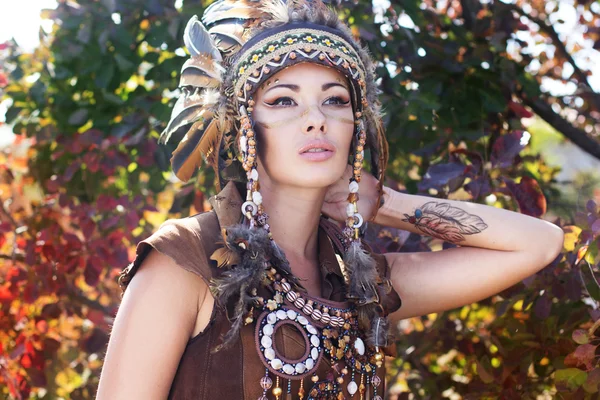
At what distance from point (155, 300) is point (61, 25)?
5.43ft

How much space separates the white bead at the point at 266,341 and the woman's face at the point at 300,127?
472 mm

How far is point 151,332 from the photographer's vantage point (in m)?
2.00

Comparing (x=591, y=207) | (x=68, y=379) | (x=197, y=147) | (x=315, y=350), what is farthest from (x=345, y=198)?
(x=68, y=379)

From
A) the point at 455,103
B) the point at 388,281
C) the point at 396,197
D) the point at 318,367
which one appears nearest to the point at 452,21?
the point at 455,103

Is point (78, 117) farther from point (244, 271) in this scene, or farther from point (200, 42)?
point (244, 271)

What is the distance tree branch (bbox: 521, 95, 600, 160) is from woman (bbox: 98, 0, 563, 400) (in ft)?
3.31

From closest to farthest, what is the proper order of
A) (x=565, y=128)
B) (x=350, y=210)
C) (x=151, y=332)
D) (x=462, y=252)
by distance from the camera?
1. (x=151, y=332)
2. (x=350, y=210)
3. (x=462, y=252)
4. (x=565, y=128)

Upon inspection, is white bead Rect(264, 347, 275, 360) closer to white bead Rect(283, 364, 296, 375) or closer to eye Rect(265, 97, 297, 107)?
white bead Rect(283, 364, 296, 375)

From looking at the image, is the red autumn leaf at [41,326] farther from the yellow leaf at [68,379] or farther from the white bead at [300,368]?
the white bead at [300,368]

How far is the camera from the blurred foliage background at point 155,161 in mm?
2930

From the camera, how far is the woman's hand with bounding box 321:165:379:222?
2.62m

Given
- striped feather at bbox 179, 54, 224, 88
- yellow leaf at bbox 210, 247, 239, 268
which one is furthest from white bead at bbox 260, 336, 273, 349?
striped feather at bbox 179, 54, 224, 88

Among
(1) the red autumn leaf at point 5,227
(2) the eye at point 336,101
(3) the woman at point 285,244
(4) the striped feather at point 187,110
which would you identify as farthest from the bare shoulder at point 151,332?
(1) the red autumn leaf at point 5,227

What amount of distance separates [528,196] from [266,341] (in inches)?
46.5
